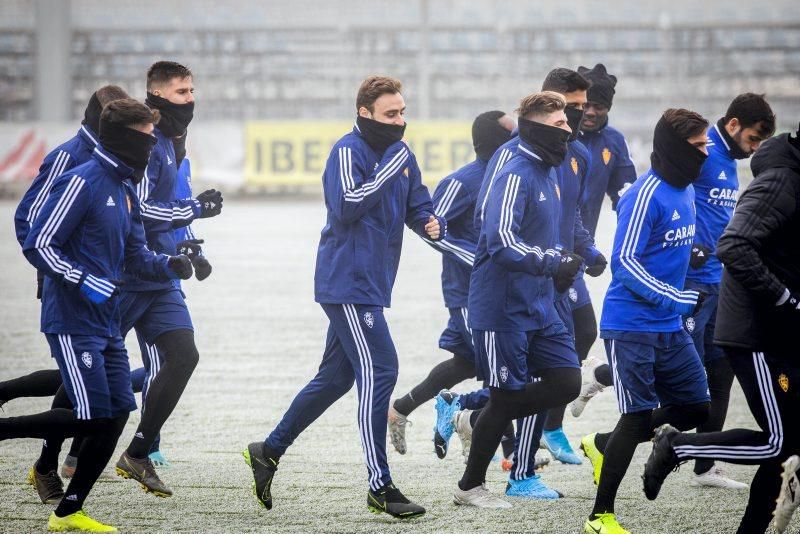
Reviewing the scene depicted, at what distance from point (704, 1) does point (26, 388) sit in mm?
44884

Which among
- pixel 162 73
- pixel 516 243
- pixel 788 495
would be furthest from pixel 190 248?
pixel 788 495

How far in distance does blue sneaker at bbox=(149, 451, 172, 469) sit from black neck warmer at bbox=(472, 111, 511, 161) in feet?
7.56

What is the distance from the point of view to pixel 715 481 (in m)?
6.12

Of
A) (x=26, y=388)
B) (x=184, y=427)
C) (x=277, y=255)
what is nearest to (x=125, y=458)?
(x=26, y=388)

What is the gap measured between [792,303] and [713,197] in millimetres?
1777

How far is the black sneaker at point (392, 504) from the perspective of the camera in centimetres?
542

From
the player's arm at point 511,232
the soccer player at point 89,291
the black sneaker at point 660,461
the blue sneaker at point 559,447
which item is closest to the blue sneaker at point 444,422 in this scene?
the blue sneaker at point 559,447

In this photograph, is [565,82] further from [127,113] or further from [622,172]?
[127,113]

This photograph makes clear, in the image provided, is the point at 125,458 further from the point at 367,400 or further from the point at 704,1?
the point at 704,1

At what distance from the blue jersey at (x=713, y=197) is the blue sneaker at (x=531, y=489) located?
128 cm

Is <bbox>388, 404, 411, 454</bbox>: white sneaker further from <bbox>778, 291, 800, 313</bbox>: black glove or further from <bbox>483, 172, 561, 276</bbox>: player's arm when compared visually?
<bbox>778, 291, 800, 313</bbox>: black glove

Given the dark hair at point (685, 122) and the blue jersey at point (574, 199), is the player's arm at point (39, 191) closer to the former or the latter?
the blue jersey at point (574, 199)

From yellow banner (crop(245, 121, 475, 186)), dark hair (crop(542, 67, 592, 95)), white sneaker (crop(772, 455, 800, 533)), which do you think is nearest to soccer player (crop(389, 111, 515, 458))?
dark hair (crop(542, 67, 592, 95))

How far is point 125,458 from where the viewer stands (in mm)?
5840
